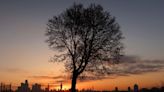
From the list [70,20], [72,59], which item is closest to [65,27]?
[70,20]

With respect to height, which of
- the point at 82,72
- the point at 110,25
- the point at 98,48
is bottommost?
the point at 82,72

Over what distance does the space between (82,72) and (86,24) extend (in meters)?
6.08

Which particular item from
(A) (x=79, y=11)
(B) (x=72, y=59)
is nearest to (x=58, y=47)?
(B) (x=72, y=59)

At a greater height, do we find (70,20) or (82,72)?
(70,20)

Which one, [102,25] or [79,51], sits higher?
[102,25]

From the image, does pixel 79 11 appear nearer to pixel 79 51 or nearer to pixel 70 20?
pixel 70 20

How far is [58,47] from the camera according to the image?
45.5 metres

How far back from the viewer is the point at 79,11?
43844 millimetres

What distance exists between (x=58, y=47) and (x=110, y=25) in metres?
7.20

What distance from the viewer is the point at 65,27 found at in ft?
147

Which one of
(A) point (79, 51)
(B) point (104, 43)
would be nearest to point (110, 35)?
(B) point (104, 43)

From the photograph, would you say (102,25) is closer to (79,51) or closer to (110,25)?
(110,25)

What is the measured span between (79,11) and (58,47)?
5.44 m

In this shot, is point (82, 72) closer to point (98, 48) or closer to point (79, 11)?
point (98, 48)
